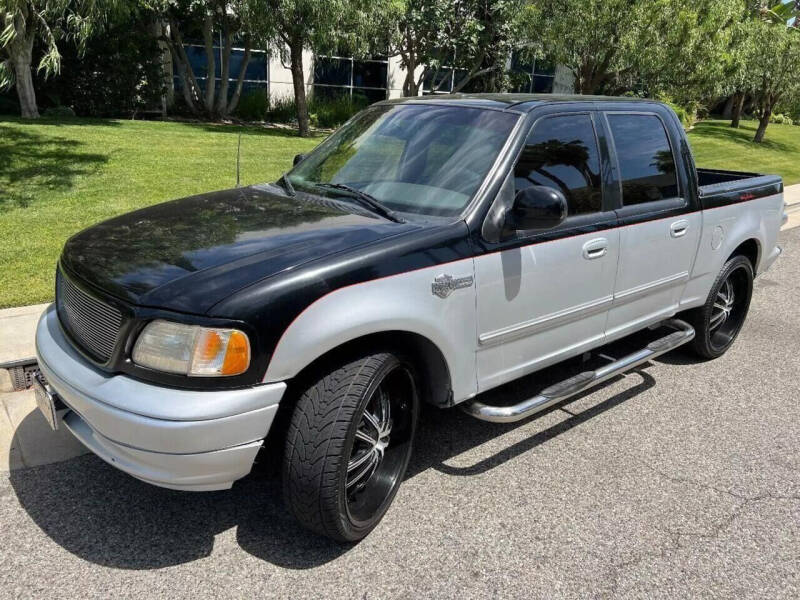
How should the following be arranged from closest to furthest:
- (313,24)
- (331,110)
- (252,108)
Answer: (313,24)
(252,108)
(331,110)

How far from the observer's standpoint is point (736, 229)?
5.08 meters

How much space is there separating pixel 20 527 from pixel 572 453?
279 cm

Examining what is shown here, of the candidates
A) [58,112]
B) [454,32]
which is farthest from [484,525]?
[454,32]

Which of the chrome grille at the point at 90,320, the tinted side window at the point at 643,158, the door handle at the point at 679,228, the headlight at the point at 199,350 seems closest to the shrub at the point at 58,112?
the chrome grille at the point at 90,320

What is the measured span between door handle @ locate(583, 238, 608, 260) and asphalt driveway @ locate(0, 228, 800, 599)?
109 cm

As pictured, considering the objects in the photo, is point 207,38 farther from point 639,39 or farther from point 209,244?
point 209,244

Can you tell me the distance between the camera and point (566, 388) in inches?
148

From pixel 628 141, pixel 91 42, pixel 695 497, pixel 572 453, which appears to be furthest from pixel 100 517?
pixel 91 42

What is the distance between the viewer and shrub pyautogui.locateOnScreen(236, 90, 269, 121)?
21.5 metres

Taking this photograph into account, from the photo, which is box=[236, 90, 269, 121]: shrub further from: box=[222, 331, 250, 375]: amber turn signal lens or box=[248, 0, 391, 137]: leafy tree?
box=[222, 331, 250, 375]: amber turn signal lens

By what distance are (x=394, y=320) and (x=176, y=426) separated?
0.97 meters

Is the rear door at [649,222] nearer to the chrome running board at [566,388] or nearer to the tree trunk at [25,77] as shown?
the chrome running board at [566,388]

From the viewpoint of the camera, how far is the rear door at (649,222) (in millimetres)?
4129

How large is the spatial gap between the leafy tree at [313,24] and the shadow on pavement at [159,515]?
44.7 ft
